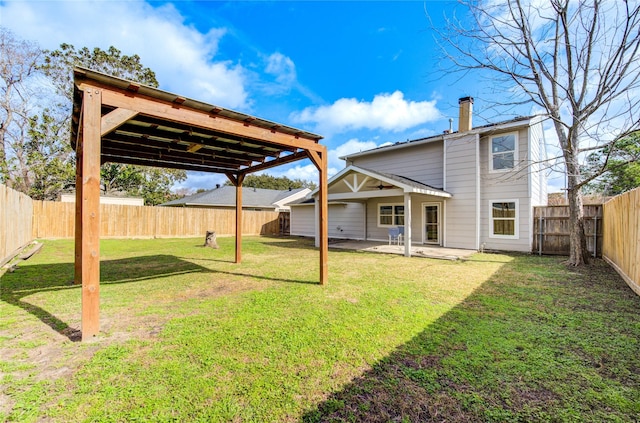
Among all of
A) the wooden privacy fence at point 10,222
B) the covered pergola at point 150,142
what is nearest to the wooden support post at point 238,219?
the covered pergola at point 150,142

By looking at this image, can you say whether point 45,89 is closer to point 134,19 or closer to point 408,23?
point 134,19

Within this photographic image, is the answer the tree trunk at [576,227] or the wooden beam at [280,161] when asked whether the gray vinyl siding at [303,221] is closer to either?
the wooden beam at [280,161]

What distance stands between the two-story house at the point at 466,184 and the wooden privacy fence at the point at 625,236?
95.3 inches

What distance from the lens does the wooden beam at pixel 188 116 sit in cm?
344

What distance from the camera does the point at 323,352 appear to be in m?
2.84

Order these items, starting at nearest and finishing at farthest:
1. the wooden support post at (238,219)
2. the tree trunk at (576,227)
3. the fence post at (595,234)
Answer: the tree trunk at (576,227) < the wooden support post at (238,219) < the fence post at (595,234)

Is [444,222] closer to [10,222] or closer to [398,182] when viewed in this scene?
[398,182]

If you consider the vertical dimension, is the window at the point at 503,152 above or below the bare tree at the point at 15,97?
below

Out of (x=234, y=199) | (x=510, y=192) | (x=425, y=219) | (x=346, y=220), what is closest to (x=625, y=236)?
(x=510, y=192)

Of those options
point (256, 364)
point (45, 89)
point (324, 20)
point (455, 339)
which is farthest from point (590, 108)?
point (45, 89)

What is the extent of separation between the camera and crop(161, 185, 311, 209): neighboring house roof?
24027 millimetres

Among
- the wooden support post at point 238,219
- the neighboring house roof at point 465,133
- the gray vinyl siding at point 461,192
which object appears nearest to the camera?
the wooden support post at point 238,219

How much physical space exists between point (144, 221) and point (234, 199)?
10.4 metres

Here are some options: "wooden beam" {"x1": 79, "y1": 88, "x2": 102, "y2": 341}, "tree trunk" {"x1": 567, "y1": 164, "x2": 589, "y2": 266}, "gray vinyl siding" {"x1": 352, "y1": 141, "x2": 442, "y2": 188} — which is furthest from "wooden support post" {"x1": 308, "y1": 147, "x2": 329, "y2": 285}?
"gray vinyl siding" {"x1": 352, "y1": 141, "x2": 442, "y2": 188}
